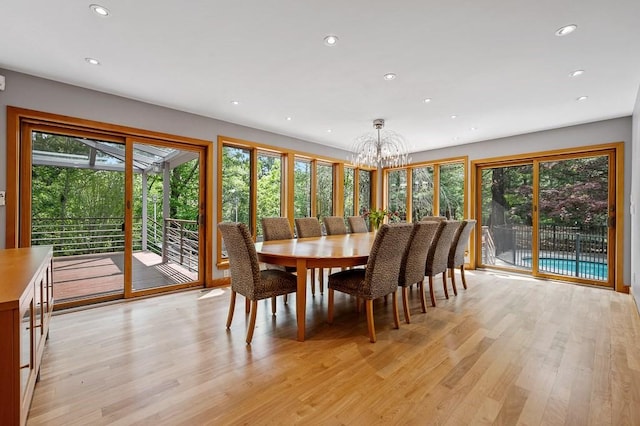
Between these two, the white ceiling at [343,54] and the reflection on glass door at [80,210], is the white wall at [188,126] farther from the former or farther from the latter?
the reflection on glass door at [80,210]

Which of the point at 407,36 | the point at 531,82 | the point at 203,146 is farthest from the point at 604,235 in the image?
the point at 203,146

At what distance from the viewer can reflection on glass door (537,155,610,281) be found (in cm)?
425

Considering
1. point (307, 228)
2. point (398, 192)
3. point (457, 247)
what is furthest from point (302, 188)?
point (457, 247)

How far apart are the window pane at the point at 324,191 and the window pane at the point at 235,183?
63.2 inches

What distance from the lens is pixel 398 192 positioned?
671cm

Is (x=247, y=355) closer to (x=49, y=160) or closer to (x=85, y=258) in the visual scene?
(x=85, y=258)

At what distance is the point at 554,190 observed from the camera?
183 inches

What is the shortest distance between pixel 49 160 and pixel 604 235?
7.20m

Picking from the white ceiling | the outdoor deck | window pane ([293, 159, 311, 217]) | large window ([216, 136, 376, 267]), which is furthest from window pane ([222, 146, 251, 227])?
the outdoor deck

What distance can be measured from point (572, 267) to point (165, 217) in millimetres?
6120

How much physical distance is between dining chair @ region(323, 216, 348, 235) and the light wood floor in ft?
4.56

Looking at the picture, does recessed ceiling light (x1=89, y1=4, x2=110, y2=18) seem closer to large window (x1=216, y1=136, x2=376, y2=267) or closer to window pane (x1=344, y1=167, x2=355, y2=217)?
large window (x1=216, y1=136, x2=376, y2=267)

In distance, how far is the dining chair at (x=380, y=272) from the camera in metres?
2.37

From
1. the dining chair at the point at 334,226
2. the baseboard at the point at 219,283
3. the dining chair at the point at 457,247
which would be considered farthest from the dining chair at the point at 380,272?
the baseboard at the point at 219,283
